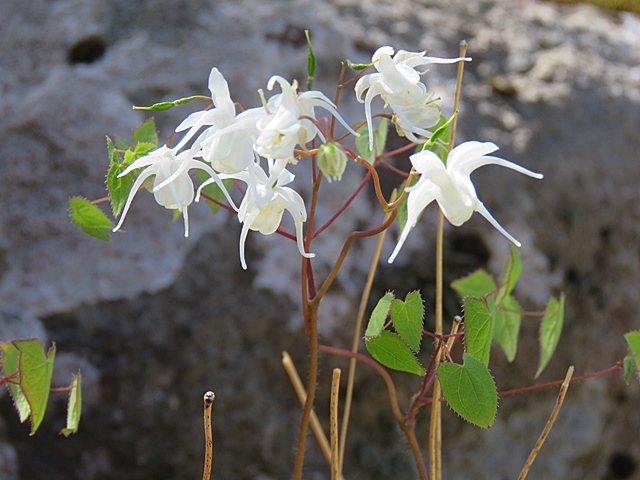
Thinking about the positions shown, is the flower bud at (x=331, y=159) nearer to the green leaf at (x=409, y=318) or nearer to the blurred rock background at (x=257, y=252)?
the green leaf at (x=409, y=318)

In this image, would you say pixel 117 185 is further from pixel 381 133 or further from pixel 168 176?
pixel 381 133

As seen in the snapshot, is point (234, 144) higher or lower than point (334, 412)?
higher

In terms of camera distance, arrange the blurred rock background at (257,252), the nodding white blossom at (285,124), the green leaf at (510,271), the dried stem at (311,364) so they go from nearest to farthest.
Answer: the nodding white blossom at (285,124) < the dried stem at (311,364) < the green leaf at (510,271) < the blurred rock background at (257,252)

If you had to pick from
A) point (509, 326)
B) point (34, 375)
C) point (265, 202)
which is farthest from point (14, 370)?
point (509, 326)

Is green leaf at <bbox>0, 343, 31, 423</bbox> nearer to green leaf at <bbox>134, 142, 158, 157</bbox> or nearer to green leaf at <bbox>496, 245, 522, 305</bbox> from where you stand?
green leaf at <bbox>134, 142, 158, 157</bbox>

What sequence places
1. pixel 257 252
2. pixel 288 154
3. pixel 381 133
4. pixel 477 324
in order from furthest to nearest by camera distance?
1. pixel 257 252
2. pixel 381 133
3. pixel 477 324
4. pixel 288 154

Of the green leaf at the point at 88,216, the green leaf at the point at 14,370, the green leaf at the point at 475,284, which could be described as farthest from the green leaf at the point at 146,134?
the green leaf at the point at 475,284
